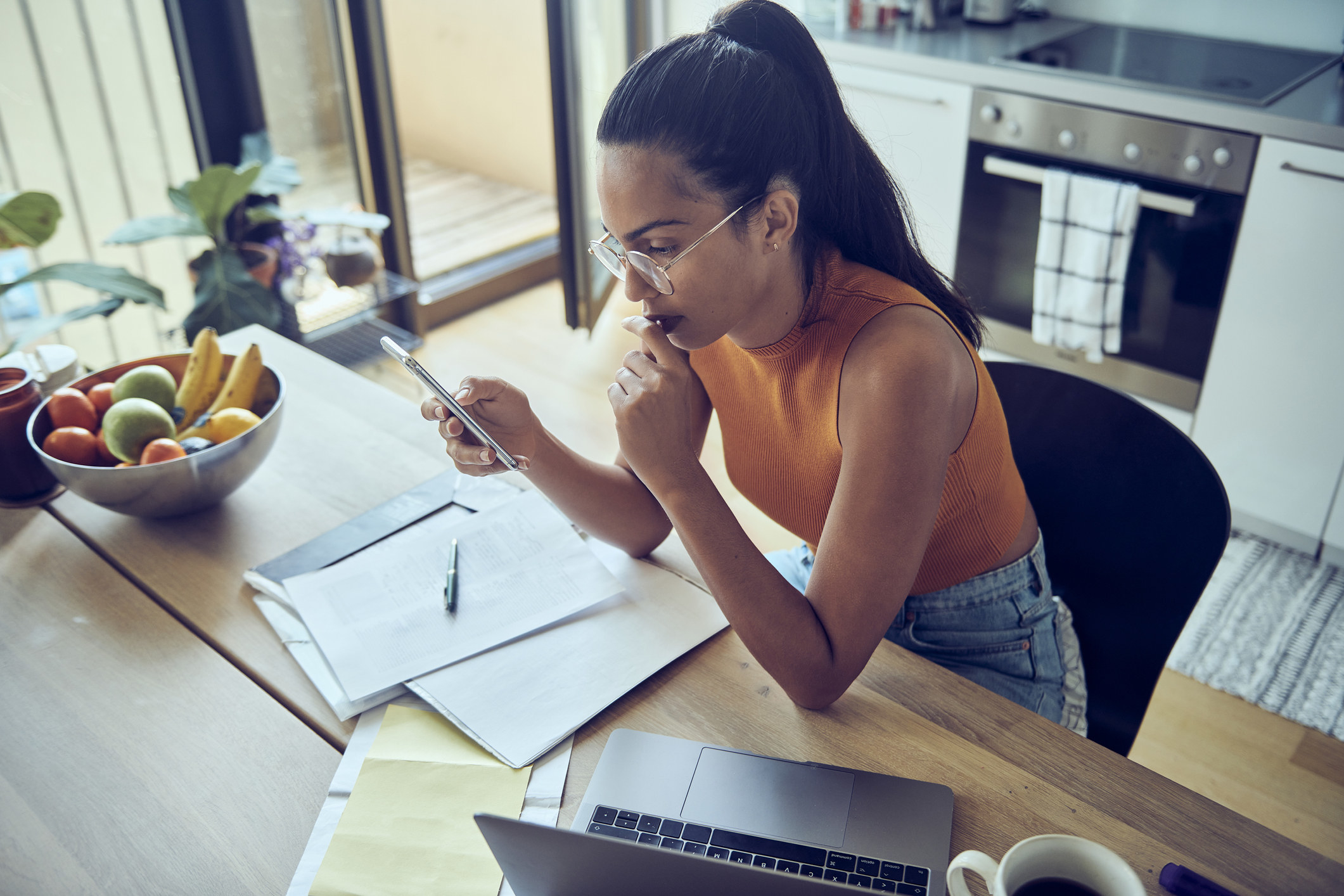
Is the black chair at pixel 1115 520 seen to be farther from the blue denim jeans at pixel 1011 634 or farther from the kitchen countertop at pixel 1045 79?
the kitchen countertop at pixel 1045 79

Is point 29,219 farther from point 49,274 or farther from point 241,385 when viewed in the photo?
point 241,385

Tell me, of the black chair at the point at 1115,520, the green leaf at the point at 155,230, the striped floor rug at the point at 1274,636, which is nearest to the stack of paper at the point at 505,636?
the black chair at the point at 1115,520

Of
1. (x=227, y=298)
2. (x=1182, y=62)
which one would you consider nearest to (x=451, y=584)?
(x=227, y=298)

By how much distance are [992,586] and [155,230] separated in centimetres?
195

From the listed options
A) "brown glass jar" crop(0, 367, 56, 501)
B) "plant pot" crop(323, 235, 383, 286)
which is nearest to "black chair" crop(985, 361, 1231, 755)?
"brown glass jar" crop(0, 367, 56, 501)

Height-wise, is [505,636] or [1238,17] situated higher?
[1238,17]

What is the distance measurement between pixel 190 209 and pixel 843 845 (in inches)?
82.9

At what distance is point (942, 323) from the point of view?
97cm

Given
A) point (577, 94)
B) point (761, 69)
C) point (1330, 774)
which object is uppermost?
point (761, 69)

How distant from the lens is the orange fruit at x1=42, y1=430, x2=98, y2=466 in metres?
1.11

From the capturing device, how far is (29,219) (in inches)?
68.4

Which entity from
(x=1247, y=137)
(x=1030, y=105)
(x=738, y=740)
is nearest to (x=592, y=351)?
(x=1030, y=105)

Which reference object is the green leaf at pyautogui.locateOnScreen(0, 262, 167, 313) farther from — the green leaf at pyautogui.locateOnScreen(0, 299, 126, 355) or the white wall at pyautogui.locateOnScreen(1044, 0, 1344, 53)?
the white wall at pyautogui.locateOnScreen(1044, 0, 1344, 53)

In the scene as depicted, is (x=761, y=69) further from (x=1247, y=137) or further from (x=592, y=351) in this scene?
(x=592, y=351)
